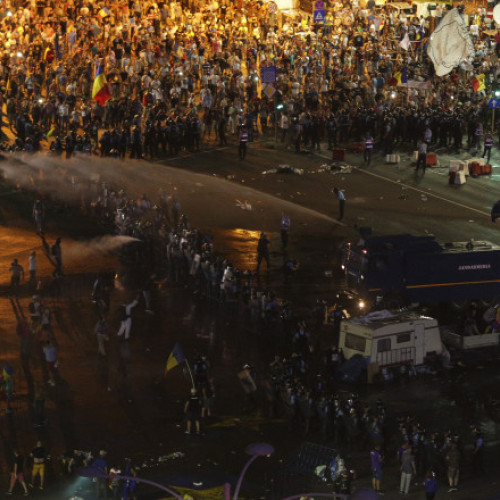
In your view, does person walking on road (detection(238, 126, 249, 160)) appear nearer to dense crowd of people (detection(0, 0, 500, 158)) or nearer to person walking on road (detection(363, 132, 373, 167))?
dense crowd of people (detection(0, 0, 500, 158))

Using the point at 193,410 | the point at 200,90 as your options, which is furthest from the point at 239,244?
the point at 200,90

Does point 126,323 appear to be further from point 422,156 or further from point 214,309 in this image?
point 422,156

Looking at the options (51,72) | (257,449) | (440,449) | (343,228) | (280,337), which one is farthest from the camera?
(51,72)

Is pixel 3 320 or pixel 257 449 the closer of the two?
pixel 257 449

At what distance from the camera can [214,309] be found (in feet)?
129

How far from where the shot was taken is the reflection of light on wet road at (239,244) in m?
44.0

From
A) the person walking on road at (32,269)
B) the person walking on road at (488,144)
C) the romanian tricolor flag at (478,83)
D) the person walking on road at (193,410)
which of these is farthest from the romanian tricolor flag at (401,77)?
the person walking on road at (193,410)

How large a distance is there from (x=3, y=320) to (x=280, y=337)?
8.84 metres

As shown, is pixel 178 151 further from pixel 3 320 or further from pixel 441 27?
pixel 3 320

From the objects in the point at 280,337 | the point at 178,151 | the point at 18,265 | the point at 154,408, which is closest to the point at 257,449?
the point at 154,408

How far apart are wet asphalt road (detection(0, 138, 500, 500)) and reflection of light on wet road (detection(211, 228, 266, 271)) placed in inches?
3.0

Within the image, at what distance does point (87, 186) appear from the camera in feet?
162

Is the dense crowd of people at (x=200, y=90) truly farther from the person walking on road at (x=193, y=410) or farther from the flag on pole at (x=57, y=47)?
the person walking on road at (x=193, y=410)

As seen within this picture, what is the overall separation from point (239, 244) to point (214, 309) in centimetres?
701
